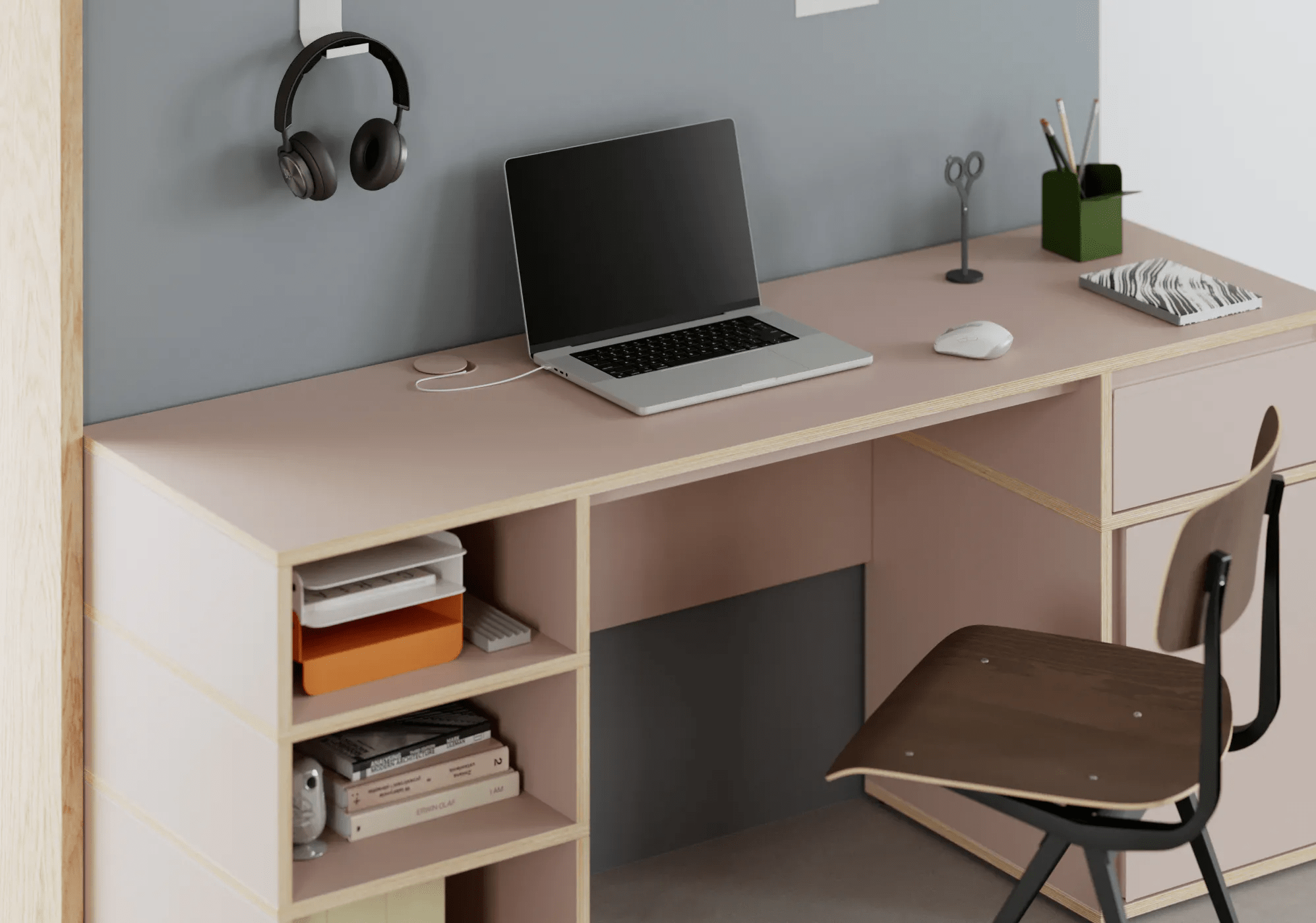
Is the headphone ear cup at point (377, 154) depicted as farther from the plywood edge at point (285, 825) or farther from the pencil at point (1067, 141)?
the pencil at point (1067, 141)

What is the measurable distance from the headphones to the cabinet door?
1180 millimetres

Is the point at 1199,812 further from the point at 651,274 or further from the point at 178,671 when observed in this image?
the point at 178,671

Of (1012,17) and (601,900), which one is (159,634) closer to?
(601,900)

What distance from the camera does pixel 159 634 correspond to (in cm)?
228

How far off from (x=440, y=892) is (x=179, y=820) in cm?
33

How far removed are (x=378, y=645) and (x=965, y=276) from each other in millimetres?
1170

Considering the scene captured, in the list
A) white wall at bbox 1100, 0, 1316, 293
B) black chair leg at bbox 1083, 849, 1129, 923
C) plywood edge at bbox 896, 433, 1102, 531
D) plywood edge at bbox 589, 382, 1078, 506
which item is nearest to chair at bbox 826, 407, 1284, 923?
black chair leg at bbox 1083, 849, 1129, 923

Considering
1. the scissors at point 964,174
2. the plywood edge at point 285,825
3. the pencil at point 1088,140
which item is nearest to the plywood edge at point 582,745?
the plywood edge at point 285,825

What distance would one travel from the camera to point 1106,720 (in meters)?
2.39

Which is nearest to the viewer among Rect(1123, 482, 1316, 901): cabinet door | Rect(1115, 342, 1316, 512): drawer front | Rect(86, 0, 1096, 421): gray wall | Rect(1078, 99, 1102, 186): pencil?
Rect(86, 0, 1096, 421): gray wall

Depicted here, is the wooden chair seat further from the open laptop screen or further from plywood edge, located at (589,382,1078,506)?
the open laptop screen

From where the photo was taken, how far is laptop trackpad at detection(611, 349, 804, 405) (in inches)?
96.8
